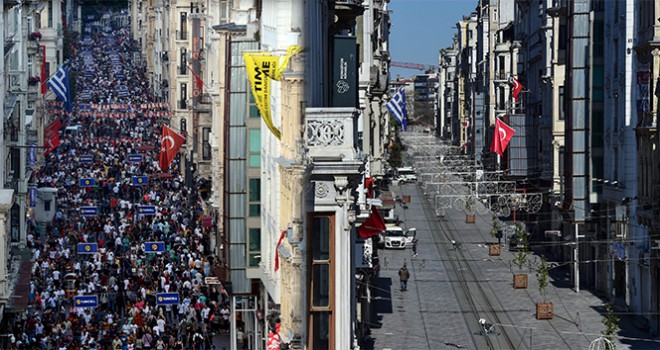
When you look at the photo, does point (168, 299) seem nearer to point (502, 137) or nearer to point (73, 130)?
point (73, 130)

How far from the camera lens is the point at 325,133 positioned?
230 inches

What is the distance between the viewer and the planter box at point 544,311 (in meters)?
43.9

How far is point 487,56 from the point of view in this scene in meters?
119

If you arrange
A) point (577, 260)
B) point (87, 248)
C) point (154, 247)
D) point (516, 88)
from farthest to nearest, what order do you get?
point (516, 88), point (577, 260), point (87, 248), point (154, 247)

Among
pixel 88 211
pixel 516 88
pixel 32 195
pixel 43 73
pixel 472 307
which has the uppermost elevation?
pixel 516 88

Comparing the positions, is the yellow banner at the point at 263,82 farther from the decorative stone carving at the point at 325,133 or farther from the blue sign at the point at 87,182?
the blue sign at the point at 87,182

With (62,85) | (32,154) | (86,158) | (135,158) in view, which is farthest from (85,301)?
(32,154)

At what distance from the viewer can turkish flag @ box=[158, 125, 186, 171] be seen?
443 inches

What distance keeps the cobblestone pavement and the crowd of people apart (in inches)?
960

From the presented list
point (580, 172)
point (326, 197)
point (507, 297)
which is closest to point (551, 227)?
point (580, 172)

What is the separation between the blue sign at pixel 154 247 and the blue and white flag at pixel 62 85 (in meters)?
4.88

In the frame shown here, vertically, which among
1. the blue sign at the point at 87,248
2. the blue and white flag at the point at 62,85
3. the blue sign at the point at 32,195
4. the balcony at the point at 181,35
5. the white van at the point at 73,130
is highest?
the balcony at the point at 181,35

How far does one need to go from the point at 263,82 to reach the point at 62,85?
32.3 ft

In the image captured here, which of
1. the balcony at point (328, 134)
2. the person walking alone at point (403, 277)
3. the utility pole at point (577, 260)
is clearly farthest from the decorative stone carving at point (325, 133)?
the utility pole at point (577, 260)
